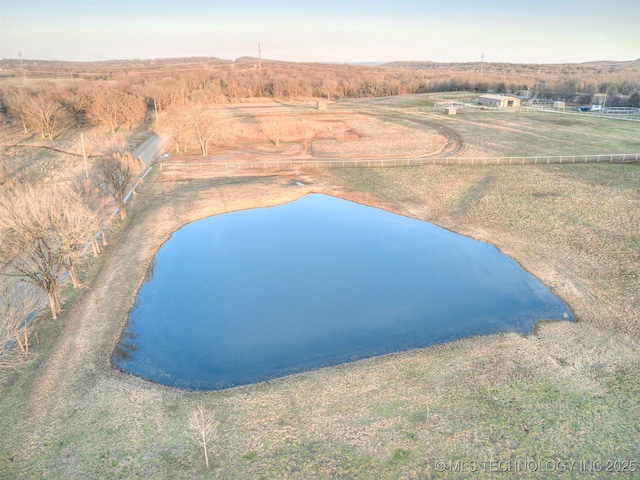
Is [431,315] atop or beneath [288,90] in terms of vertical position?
beneath

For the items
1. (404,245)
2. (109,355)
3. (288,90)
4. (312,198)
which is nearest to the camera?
(109,355)

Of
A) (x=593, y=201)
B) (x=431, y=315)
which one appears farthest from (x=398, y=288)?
(x=593, y=201)

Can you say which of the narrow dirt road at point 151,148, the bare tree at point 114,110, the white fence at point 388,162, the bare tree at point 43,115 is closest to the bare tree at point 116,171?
the white fence at point 388,162

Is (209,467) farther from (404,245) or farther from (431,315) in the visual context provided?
(404,245)

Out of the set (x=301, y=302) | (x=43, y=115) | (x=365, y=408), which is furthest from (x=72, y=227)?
(x=43, y=115)

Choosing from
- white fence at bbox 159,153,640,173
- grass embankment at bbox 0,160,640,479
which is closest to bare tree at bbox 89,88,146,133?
white fence at bbox 159,153,640,173

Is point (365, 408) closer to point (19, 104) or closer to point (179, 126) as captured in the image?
point (179, 126)
